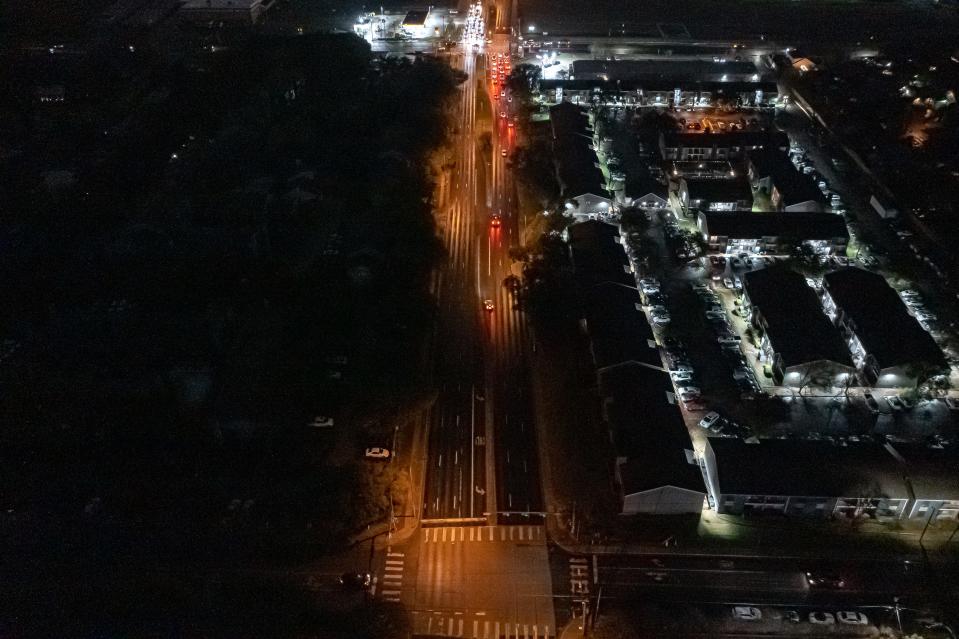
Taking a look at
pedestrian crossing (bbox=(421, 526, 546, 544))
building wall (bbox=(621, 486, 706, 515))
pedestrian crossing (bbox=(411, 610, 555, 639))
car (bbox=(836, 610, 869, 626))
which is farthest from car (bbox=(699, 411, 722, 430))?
pedestrian crossing (bbox=(411, 610, 555, 639))

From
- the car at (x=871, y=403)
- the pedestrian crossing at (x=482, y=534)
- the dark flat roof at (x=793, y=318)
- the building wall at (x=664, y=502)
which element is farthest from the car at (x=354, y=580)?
the car at (x=871, y=403)

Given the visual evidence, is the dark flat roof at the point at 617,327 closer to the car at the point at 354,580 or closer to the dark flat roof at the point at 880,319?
the dark flat roof at the point at 880,319

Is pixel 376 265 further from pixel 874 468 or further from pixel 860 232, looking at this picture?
pixel 860 232

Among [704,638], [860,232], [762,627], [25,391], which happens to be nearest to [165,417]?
[25,391]

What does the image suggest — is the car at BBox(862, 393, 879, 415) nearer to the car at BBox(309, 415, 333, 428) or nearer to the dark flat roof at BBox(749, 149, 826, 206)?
the dark flat roof at BBox(749, 149, 826, 206)

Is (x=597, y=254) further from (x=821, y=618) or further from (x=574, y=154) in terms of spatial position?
(x=821, y=618)

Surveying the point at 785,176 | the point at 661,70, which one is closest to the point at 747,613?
the point at 785,176
